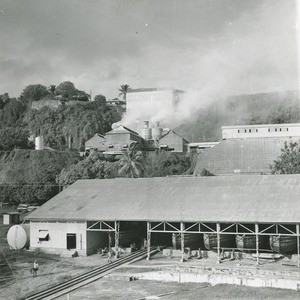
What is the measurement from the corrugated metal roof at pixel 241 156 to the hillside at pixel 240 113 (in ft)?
111

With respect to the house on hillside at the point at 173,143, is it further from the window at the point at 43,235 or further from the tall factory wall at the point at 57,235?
the window at the point at 43,235

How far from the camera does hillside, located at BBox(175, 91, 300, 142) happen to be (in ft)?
353

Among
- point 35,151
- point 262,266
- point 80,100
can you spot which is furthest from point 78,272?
point 80,100

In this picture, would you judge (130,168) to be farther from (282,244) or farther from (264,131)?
(264,131)

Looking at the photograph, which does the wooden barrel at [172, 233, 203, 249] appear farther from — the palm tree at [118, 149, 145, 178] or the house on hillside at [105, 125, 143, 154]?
the house on hillside at [105, 125, 143, 154]

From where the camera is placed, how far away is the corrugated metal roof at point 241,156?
64812 mm

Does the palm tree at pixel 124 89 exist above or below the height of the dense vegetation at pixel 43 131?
above

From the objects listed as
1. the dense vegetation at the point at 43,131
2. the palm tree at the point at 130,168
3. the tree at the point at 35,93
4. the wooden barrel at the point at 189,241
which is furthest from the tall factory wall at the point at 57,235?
the tree at the point at 35,93

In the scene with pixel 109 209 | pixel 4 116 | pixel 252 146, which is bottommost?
pixel 109 209

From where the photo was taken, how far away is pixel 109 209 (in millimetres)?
32969

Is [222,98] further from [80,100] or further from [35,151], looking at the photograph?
[35,151]

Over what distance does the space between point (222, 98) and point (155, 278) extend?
106849 millimetres

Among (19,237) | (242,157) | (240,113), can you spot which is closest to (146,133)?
(242,157)

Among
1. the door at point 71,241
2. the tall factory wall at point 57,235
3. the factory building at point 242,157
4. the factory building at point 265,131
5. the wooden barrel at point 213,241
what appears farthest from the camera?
the factory building at point 265,131
